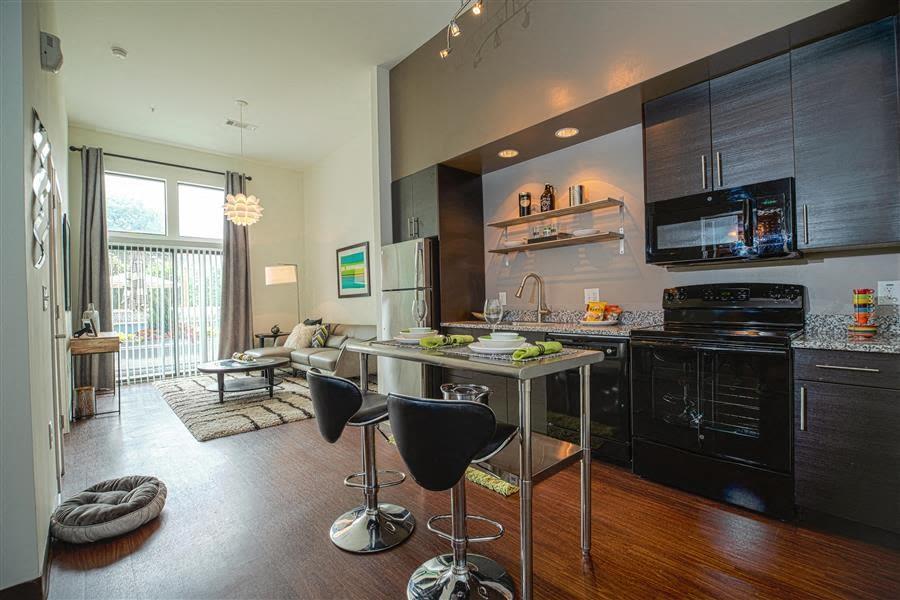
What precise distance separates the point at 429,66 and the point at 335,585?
4048mm

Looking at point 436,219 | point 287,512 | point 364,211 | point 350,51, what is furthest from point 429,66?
point 287,512

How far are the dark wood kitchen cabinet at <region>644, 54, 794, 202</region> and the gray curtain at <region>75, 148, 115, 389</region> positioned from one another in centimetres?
664

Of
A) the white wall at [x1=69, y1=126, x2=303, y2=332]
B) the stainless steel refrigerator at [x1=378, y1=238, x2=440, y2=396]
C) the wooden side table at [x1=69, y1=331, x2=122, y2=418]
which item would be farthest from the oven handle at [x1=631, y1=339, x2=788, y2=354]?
the white wall at [x1=69, y1=126, x2=303, y2=332]

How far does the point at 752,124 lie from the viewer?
2316 millimetres

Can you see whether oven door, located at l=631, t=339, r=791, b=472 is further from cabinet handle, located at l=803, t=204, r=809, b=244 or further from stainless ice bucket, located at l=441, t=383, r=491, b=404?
stainless ice bucket, located at l=441, t=383, r=491, b=404

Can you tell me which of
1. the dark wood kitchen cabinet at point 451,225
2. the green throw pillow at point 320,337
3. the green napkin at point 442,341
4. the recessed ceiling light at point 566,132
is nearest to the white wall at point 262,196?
the green throw pillow at point 320,337

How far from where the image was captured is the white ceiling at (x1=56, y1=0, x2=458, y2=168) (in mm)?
3529

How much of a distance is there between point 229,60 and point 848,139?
4953mm

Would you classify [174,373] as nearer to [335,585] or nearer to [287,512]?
[287,512]

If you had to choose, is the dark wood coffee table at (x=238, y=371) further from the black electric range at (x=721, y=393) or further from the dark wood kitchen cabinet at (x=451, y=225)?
the black electric range at (x=721, y=393)

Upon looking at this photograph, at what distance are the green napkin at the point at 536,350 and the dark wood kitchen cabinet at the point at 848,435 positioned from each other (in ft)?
4.34

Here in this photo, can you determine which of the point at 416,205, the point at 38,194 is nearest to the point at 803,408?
the point at 416,205

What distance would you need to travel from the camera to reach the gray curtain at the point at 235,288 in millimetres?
6660

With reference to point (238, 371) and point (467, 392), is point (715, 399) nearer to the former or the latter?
point (467, 392)
